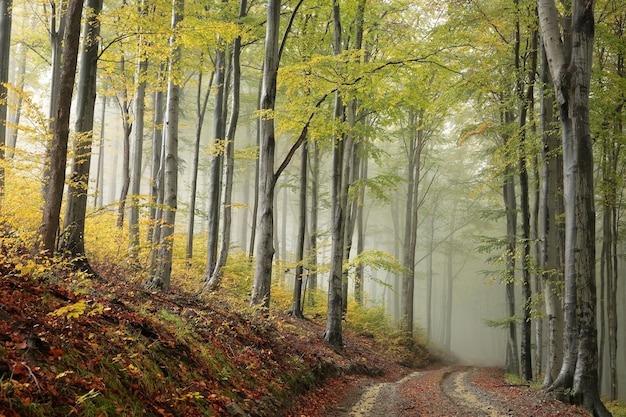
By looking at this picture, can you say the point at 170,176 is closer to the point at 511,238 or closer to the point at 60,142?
the point at 60,142

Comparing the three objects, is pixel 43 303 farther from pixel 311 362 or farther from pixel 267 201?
pixel 267 201

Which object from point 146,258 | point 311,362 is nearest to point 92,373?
point 311,362

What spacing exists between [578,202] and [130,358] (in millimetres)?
8080

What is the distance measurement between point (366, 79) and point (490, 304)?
145 ft

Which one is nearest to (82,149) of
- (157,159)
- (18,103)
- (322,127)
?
(18,103)

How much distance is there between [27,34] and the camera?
17844 mm

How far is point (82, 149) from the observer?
8.53 metres

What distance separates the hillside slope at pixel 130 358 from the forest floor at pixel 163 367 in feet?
0.04

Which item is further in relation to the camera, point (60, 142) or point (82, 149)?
point (82, 149)

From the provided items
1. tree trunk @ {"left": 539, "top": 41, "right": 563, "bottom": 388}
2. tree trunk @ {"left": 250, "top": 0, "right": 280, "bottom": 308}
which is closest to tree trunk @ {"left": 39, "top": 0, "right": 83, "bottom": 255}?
tree trunk @ {"left": 250, "top": 0, "right": 280, "bottom": 308}

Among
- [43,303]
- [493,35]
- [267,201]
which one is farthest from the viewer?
[493,35]

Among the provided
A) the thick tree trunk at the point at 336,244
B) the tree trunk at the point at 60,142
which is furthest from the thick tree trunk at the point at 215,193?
the tree trunk at the point at 60,142

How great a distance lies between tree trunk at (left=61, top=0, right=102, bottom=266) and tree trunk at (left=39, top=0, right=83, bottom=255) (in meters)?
1.11

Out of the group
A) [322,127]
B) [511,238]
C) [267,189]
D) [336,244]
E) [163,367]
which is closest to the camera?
[163,367]
